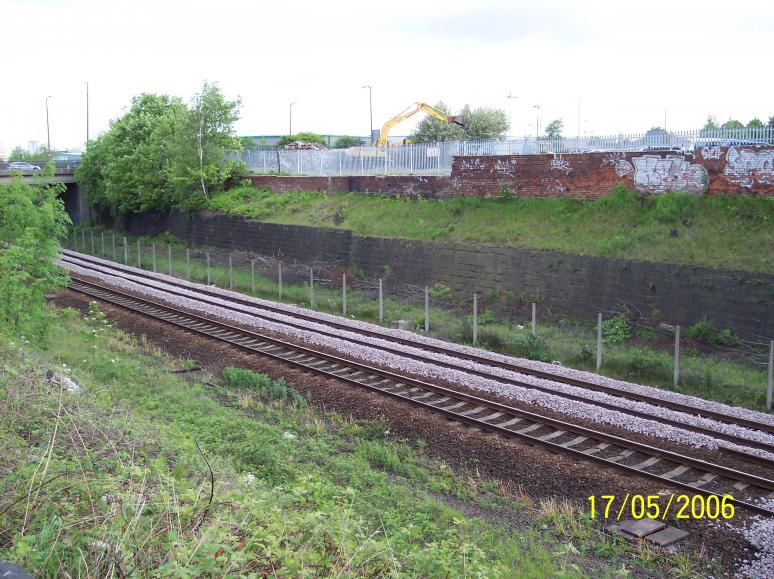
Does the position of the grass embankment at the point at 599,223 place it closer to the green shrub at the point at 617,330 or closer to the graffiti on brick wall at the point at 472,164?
the graffiti on brick wall at the point at 472,164

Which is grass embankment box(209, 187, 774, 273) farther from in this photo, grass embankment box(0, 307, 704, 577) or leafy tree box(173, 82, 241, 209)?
grass embankment box(0, 307, 704, 577)

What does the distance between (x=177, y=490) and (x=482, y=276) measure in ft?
61.8

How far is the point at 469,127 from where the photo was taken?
5112 centimetres

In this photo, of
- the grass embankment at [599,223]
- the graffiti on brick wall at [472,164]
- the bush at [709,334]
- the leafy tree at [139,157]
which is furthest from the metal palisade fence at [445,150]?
the bush at [709,334]

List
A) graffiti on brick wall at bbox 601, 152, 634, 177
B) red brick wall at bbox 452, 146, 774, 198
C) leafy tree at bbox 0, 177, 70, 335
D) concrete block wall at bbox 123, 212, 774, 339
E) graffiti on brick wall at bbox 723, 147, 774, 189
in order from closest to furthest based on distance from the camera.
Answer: leafy tree at bbox 0, 177, 70, 335
concrete block wall at bbox 123, 212, 774, 339
graffiti on brick wall at bbox 723, 147, 774, 189
red brick wall at bbox 452, 146, 774, 198
graffiti on brick wall at bbox 601, 152, 634, 177

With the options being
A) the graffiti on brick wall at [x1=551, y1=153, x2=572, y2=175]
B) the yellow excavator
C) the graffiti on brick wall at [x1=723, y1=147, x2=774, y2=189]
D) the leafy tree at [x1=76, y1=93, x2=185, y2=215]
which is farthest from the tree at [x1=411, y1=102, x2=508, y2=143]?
the graffiti on brick wall at [x1=723, y1=147, x2=774, y2=189]

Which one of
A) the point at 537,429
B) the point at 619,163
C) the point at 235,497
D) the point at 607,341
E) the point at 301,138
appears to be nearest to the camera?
the point at 235,497

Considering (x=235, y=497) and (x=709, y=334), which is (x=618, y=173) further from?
(x=235, y=497)

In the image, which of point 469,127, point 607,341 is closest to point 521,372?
point 607,341

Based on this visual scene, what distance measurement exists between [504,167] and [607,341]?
10.5 m

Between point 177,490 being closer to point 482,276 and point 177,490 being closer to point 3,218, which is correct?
point 3,218

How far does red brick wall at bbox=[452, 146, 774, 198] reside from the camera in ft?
69.0

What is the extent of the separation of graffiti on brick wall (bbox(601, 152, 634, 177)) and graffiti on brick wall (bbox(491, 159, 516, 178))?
3.83 m

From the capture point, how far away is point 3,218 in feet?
51.5
